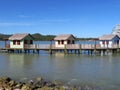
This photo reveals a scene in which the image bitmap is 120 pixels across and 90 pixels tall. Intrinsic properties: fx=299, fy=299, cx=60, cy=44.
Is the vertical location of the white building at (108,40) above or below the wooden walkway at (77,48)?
above

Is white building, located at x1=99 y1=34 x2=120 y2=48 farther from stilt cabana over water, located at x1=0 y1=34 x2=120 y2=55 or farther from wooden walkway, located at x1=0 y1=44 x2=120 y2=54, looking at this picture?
wooden walkway, located at x1=0 y1=44 x2=120 y2=54

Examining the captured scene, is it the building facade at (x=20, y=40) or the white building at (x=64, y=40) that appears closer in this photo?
the white building at (x=64, y=40)

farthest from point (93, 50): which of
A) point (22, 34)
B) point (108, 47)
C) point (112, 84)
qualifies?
point (112, 84)

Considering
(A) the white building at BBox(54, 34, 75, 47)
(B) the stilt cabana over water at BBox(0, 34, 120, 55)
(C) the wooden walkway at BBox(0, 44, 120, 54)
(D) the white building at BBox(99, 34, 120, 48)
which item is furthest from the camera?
(A) the white building at BBox(54, 34, 75, 47)

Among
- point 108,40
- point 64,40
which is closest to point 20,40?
point 64,40

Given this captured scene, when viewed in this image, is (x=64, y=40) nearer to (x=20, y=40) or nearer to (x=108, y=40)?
(x=108, y=40)

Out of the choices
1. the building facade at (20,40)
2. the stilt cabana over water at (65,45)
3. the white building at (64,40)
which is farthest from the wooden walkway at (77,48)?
the white building at (64,40)

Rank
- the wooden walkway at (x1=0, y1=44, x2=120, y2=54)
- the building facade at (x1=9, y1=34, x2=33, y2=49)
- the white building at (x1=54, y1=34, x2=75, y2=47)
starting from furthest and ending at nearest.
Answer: the building facade at (x1=9, y1=34, x2=33, y2=49) → the white building at (x1=54, y1=34, x2=75, y2=47) → the wooden walkway at (x1=0, y1=44, x2=120, y2=54)

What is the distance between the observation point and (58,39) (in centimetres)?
6075

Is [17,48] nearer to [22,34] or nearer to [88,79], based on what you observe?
[22,34]

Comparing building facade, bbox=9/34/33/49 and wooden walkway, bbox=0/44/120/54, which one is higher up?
building facade, bbox=9/34/33/49

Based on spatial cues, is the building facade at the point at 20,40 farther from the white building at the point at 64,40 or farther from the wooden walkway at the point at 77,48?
the white building at the point at 64,40

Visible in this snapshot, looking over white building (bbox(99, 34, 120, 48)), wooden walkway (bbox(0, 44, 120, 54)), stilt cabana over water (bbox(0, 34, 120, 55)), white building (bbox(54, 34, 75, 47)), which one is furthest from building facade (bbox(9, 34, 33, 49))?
white building (bbox(99, 34, 120, 48))

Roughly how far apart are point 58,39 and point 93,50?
753cm
